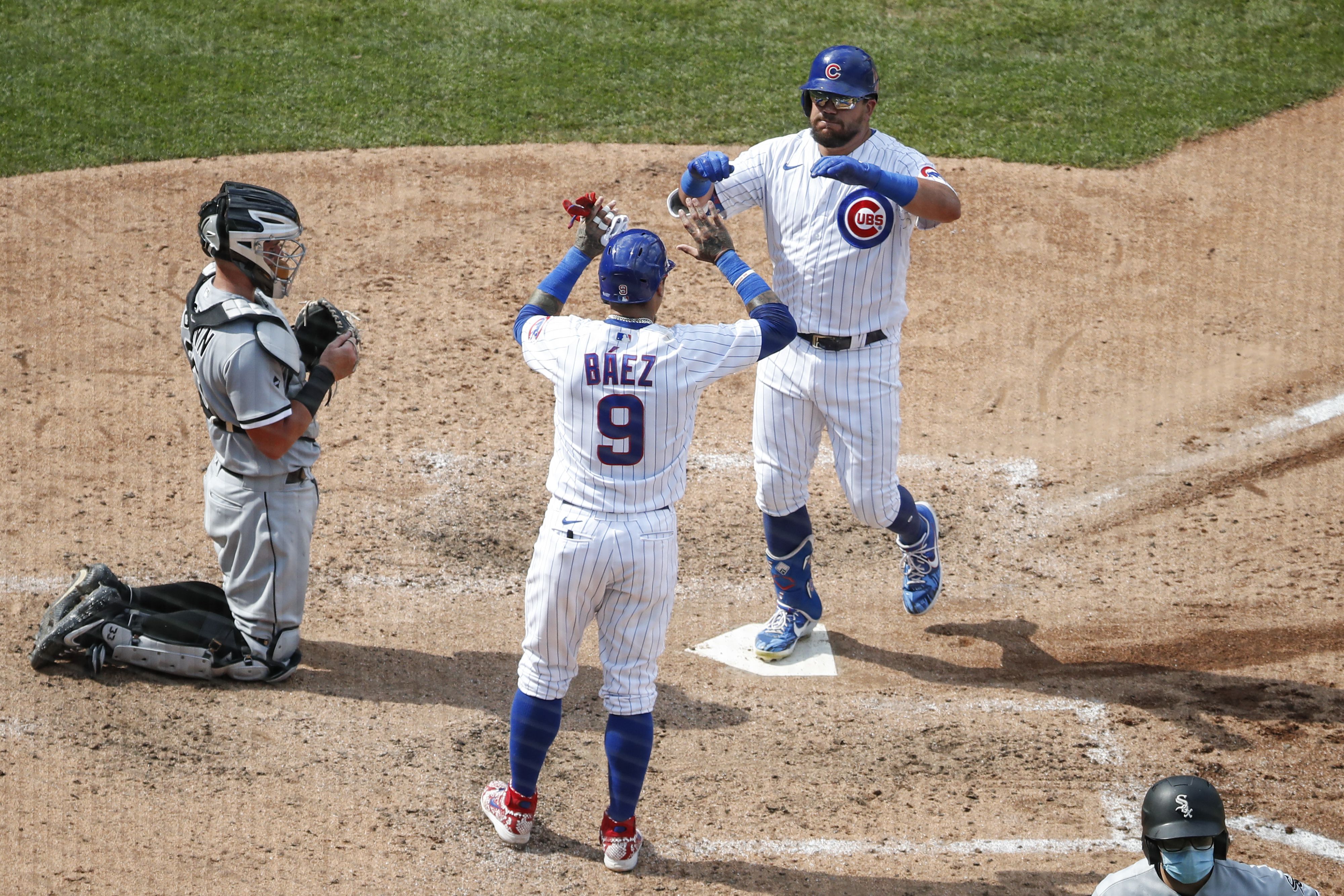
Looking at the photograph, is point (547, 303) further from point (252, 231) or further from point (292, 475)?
point (292, 475)

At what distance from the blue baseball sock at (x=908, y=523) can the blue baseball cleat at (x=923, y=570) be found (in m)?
0.03

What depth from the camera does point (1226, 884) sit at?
2994mm

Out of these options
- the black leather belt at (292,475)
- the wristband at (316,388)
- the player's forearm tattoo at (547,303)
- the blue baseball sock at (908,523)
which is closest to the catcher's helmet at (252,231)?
the wristband at (316,388)

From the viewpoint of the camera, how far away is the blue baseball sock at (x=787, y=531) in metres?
5.15

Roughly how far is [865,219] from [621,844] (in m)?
2.34

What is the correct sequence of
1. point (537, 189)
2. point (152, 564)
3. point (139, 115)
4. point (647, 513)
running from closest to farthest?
point (647, 513)
point (152, 564)
point (537, 189)
point (139, 115)

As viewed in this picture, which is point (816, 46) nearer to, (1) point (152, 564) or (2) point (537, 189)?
(2) point (537, 189)

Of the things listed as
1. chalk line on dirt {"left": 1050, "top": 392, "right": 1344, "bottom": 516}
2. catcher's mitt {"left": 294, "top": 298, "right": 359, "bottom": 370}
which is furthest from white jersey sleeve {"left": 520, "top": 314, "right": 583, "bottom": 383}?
chalk line on dirt {"left": 1050, "top": 392, "right": 1344, "bottom": 516}

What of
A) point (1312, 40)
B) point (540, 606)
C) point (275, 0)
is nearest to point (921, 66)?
point (1312, 40)

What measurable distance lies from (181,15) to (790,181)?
786 centimetres

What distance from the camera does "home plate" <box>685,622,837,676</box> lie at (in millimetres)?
5188

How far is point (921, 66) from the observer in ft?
34.7

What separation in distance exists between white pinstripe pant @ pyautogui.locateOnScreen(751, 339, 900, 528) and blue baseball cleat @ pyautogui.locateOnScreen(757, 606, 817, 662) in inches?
17.8

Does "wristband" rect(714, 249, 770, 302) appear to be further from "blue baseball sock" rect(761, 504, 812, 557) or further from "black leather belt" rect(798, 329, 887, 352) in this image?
"blue baseball sock" rect(761, 504, 812, 557)
